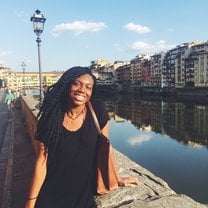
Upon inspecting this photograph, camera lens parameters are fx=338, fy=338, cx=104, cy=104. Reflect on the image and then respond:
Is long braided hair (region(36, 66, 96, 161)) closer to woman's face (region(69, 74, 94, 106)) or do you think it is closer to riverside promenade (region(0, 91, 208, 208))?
woman's face (region(69, 74, 94, 106))

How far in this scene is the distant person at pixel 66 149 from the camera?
6.90 ft

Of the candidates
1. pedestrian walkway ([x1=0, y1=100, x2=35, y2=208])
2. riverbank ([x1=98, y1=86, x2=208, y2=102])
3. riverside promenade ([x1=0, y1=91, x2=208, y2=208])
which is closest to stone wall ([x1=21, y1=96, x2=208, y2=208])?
riverside promenade ([x1=0, y1=91, x2=208, y2=208])

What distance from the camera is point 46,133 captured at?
83.6 inches

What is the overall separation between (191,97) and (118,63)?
275 ft

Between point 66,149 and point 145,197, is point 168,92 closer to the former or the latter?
point 145,197

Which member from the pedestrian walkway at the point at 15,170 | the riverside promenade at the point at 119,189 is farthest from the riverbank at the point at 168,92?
the riverside promenade at the point at 119,189

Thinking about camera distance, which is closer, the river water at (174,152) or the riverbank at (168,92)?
the river water at (174,152)

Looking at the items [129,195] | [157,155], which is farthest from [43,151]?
[157,155]

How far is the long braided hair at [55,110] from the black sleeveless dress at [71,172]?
0.05 metres

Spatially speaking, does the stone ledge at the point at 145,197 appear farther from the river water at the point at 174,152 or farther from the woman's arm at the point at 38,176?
the river water at the point at 174,152

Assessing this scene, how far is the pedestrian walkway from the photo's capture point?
4.90 metres

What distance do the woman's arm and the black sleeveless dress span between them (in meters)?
0.04

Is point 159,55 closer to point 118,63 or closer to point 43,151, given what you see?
point 118,63

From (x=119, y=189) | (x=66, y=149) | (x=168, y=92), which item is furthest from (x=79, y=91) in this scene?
(x=168, y=92)
